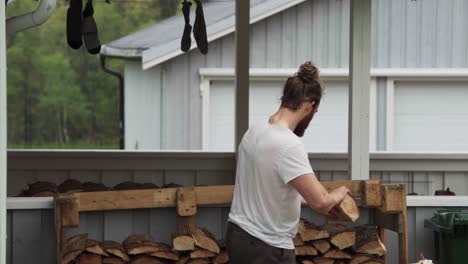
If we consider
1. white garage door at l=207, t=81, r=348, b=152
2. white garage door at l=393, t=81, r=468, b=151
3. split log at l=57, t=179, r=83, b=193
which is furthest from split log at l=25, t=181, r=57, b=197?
white garage door at l=393, t=81, r=468, b=151

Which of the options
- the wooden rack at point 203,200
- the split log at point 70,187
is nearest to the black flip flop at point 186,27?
the split log at point 70,187

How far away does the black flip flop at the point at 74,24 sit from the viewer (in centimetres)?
804

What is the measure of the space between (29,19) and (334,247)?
2.53 meters

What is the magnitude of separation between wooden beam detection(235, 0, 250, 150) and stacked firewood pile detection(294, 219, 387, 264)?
248 centimetres

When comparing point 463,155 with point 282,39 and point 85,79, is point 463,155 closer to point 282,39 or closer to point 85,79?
point 282,39

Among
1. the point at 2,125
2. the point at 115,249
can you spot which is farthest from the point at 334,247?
the point at 2,125

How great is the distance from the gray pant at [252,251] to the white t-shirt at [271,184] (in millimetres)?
26

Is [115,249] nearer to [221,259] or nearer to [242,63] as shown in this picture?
[221,259]

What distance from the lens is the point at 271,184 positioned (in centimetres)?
505

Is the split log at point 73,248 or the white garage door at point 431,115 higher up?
the white garage door at point 431,115

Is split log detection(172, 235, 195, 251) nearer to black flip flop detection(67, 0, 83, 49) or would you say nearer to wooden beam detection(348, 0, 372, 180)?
wooden beam detection(348, 0, 372, 180)

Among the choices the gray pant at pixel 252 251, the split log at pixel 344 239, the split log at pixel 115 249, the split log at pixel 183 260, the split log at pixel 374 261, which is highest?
the gray pant at pixel 252 251

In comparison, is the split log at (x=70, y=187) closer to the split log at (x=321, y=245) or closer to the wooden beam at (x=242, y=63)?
the wooden beam at (x=242, y=63)

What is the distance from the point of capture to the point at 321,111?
63.3 ft
